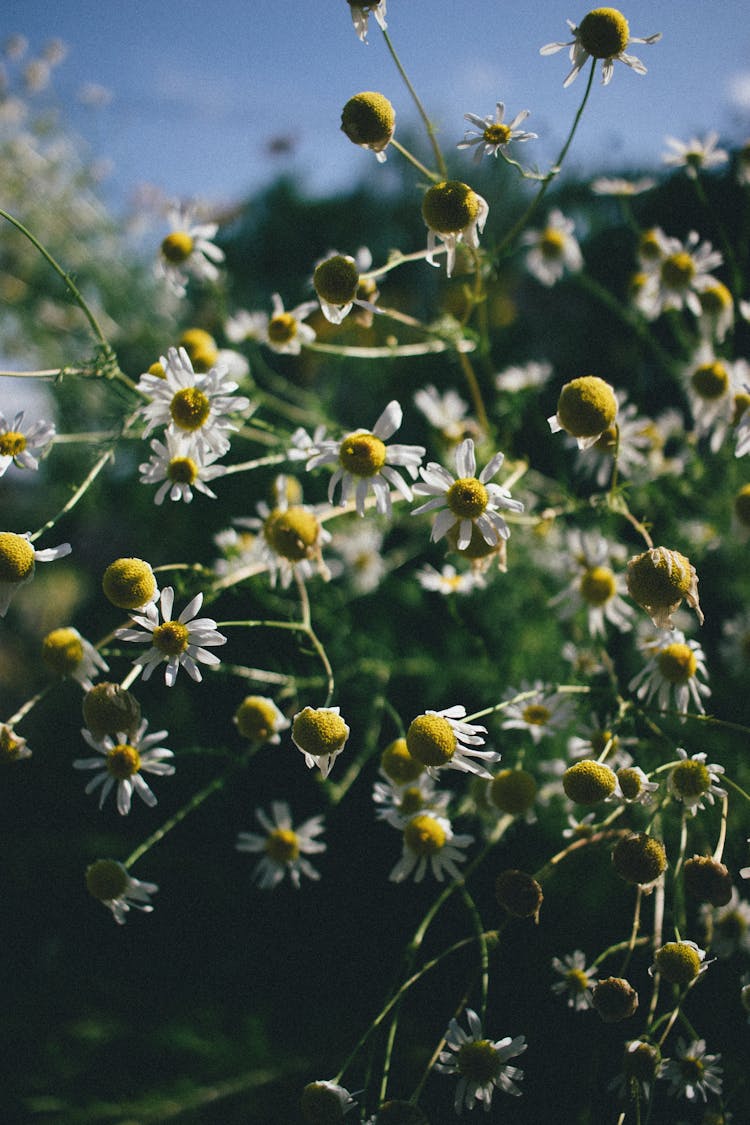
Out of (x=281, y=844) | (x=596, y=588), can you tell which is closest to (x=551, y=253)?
(x=596, y=588)

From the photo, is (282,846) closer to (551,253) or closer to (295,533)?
(295,533)

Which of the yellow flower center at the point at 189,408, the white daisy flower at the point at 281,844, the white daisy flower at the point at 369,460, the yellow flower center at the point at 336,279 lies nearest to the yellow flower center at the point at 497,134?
the yellow flower center at the point at 336,279

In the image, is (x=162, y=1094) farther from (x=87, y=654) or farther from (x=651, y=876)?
(x=651, y=876)

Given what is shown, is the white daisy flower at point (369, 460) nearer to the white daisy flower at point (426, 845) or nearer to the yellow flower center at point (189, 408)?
the yellow flower center at point (189, 408)

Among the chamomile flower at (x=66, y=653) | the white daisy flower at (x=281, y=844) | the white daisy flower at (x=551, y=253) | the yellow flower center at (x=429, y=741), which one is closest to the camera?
the yellow flower center at (x=429, y=741)

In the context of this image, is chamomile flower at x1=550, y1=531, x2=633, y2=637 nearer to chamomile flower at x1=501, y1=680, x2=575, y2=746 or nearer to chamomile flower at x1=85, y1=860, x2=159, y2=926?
chamomile flower at x1=501, y1=680, x2=575, y2=746

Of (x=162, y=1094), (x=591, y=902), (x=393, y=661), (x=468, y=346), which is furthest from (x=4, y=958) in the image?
(x=468, y=346)
